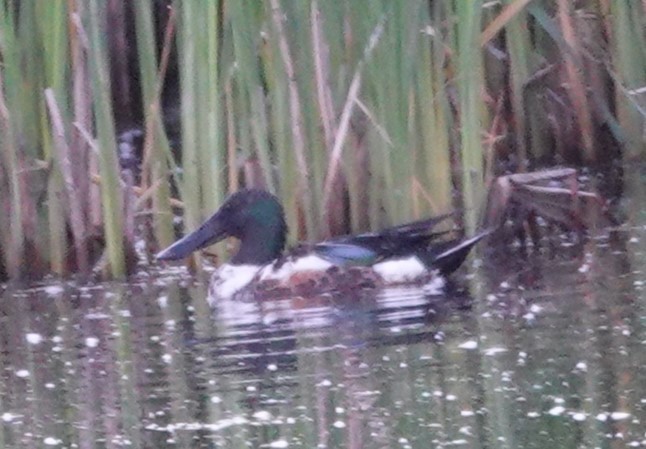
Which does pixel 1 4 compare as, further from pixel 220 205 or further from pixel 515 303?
pixel 515 303

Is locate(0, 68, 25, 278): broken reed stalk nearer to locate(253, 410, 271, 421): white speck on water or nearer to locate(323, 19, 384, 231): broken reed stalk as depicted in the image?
locate(323, 19, 384, 231): broken reed stalk

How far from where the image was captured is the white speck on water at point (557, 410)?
4.90 meters

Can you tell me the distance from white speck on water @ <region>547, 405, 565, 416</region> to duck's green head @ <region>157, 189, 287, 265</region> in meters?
3.09

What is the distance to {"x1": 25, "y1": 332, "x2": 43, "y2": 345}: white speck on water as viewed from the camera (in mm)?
6851

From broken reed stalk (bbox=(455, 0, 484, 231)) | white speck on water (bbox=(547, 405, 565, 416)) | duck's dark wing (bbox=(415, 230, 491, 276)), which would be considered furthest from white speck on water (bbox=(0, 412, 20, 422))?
broken reed stalk (bbox=(455, 0, 484, 231))

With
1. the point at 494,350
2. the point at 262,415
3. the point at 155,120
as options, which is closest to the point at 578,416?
the point at 262,415

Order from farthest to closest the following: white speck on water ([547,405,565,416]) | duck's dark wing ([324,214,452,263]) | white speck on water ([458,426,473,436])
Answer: duck's dark wing ([324,214,452,263]), white speck on water ([547,405,565,416]), white speck on water ([458,426,473,436])

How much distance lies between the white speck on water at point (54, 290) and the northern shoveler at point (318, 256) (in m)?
0.46

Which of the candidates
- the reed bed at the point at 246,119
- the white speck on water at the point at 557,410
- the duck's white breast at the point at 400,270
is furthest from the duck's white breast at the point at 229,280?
the white speck on water at the point at 557,410

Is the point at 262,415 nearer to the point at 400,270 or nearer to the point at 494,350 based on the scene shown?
the point at 494,350

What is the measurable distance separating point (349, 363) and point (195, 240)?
215 centimetres

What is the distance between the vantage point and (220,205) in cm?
797

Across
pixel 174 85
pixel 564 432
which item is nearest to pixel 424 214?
pixel 564 432

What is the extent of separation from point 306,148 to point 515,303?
135 centimetres
